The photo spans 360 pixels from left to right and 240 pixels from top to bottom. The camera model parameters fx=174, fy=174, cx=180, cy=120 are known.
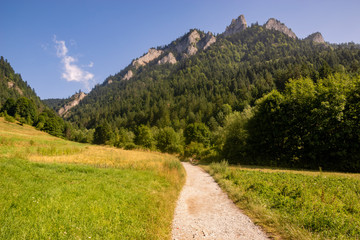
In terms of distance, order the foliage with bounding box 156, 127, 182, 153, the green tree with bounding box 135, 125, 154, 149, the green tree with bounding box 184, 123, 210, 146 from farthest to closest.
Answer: the green tree with bounding box 135, 125, 154, 149 < the green tree with bounding box 184, 123, 210, 146 < the foliage with bounding box 156, 127, 182, 153

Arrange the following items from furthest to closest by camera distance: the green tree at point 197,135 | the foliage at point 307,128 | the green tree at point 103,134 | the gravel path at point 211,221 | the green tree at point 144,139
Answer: the green tree at point 103,134 < the green tree at point 144,139 < the green tree at point 197,135 < the foliage at point 307,128 < the gravel path at point 211,221

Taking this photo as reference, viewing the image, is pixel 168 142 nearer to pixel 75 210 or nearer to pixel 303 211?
pixel 303 211

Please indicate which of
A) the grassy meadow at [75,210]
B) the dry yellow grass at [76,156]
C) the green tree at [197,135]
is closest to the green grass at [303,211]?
the grassy meadow at [75,210]

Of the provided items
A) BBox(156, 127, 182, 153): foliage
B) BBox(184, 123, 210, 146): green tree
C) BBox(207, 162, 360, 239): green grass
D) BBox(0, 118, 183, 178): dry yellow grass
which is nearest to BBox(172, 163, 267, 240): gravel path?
BBox(207, 162, 360, 239): green grass

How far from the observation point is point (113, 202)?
24.1ft

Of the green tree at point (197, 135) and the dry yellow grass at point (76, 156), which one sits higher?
the green tree at point (197, 135)

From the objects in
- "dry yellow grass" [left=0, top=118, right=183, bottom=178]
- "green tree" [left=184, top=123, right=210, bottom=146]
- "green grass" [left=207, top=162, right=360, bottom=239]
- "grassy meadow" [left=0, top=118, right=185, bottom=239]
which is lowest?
"dry yellow grass" [left=0, top=118, right=183, bottom=178]

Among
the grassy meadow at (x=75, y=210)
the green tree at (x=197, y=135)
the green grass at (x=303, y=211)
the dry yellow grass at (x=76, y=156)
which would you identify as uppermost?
the green tree at (x=197, y=135)

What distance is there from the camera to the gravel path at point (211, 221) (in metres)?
6.46

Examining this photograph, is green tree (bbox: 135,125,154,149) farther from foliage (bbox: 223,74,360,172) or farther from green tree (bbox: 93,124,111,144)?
green tree (bbox: 93,124,111,144)

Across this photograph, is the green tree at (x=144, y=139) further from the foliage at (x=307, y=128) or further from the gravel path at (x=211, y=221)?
the gravel path at (x=211, y=221)

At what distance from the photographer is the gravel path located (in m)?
6.46

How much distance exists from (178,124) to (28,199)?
319 ft

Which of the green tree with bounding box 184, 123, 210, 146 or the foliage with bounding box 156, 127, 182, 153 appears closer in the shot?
the foliage with bounding box 156, 127, 182, 153
